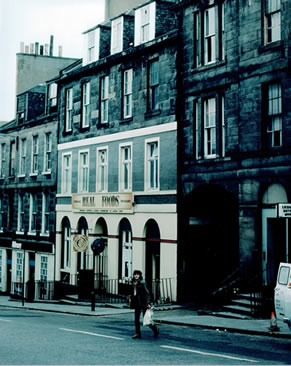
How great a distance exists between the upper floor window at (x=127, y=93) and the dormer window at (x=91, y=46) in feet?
10.8

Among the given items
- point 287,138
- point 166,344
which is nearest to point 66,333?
point 166,344

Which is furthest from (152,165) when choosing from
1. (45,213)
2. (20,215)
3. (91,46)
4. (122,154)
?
(20,215)

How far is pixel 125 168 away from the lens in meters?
28.7

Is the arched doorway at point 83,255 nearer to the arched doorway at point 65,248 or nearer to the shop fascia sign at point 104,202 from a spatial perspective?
the shop fascia sign at point 104,202

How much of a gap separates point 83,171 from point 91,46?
260 inches

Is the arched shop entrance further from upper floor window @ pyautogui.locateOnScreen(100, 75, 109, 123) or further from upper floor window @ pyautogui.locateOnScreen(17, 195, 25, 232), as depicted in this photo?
upper floor window @ pyautogui.locateOnScreen(17, 195, 25, 232)

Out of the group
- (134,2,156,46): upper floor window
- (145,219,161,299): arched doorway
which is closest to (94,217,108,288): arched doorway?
(145,219,161,299): arched doorway

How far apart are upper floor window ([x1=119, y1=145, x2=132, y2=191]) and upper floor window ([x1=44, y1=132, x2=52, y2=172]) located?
8.46 m

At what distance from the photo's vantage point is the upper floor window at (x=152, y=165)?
26453 mm

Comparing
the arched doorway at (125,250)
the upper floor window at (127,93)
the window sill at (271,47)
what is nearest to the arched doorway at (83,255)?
the arched doorway at (125,250)

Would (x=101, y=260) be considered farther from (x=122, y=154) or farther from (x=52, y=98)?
(x=52, y=98)

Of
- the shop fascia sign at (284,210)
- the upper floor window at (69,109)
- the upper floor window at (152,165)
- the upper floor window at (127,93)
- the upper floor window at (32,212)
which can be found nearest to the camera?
the shop fascia sign at (284,210)

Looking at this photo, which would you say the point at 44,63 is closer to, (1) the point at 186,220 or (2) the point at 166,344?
(1) the point at 186,220

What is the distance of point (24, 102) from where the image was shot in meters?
40.6
